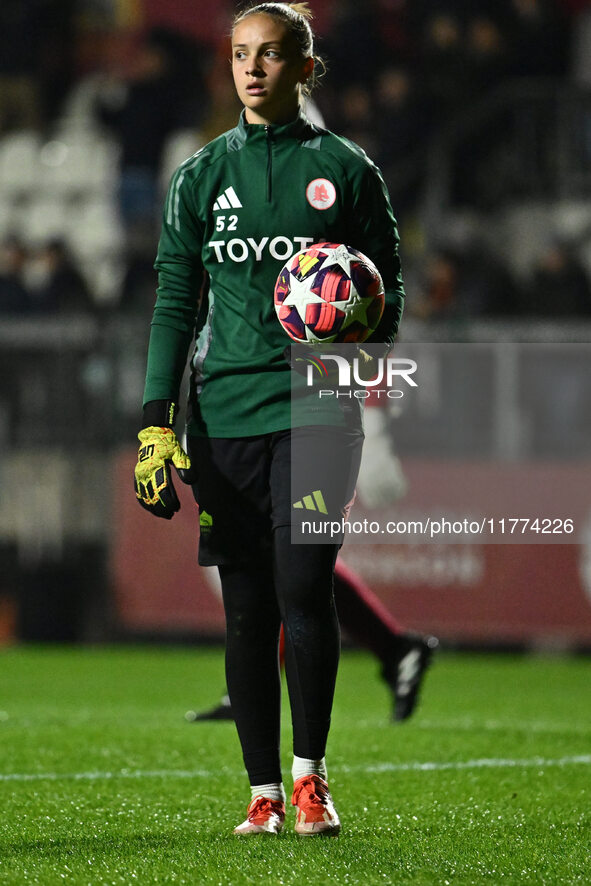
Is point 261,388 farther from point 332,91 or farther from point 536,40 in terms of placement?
point 536,40

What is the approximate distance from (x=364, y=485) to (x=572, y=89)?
6.09 metres

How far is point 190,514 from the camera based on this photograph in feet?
27.7

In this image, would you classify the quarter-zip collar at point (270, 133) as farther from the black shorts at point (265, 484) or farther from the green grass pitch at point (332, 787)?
the green grass pitch at point (332, 787)

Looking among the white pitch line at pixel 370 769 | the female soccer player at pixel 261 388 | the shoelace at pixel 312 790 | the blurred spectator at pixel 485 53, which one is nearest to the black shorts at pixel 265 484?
the female soccer player at pixel 261 388

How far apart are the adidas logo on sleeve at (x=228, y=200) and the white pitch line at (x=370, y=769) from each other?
184 cm

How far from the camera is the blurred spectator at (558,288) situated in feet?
33.6

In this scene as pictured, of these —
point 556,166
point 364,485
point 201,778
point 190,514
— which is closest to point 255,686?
point 201,778

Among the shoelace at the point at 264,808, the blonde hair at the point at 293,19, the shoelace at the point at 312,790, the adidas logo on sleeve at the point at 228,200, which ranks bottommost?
the shoelace at the point at 264,808

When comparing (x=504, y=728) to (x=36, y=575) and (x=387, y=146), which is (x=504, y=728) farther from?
(x=387, y=146)

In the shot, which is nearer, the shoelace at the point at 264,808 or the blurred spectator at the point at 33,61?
the shoelace at the point at 264,808

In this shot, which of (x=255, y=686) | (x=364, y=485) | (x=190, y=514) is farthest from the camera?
(x=190, y=514)

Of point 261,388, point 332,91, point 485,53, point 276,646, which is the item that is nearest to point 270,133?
point 261,388

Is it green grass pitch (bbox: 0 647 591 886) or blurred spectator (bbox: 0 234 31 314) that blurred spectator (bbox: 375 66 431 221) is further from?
green grass pitch (bbox: 0 647 591 886)

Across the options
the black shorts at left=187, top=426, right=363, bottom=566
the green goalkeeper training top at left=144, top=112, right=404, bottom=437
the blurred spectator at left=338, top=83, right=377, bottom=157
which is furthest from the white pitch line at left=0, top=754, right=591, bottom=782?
the blurred spectator at left=338, top=83, right=377, bottom=157
